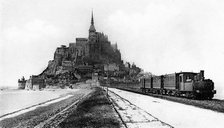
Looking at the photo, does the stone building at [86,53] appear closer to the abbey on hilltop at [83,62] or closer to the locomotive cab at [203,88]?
the abbey on hilltop at [83,62]

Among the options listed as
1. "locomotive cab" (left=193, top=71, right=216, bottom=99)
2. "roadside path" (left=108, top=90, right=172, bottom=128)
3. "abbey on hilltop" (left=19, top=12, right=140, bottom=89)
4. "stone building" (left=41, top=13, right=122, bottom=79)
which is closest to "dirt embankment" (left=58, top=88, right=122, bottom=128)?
"roadside path" (left=108, top=90, right=172, bottom=128)

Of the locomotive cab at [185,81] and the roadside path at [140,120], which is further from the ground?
the locomotive cab at [185,81]

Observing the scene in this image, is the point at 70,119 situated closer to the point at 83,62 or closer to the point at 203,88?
the point at 203,88

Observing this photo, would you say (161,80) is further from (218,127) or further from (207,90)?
(218,127)

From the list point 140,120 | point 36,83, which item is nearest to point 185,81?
point 140,120

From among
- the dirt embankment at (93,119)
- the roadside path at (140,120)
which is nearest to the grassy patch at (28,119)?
the dirt embankment at (93,119)
